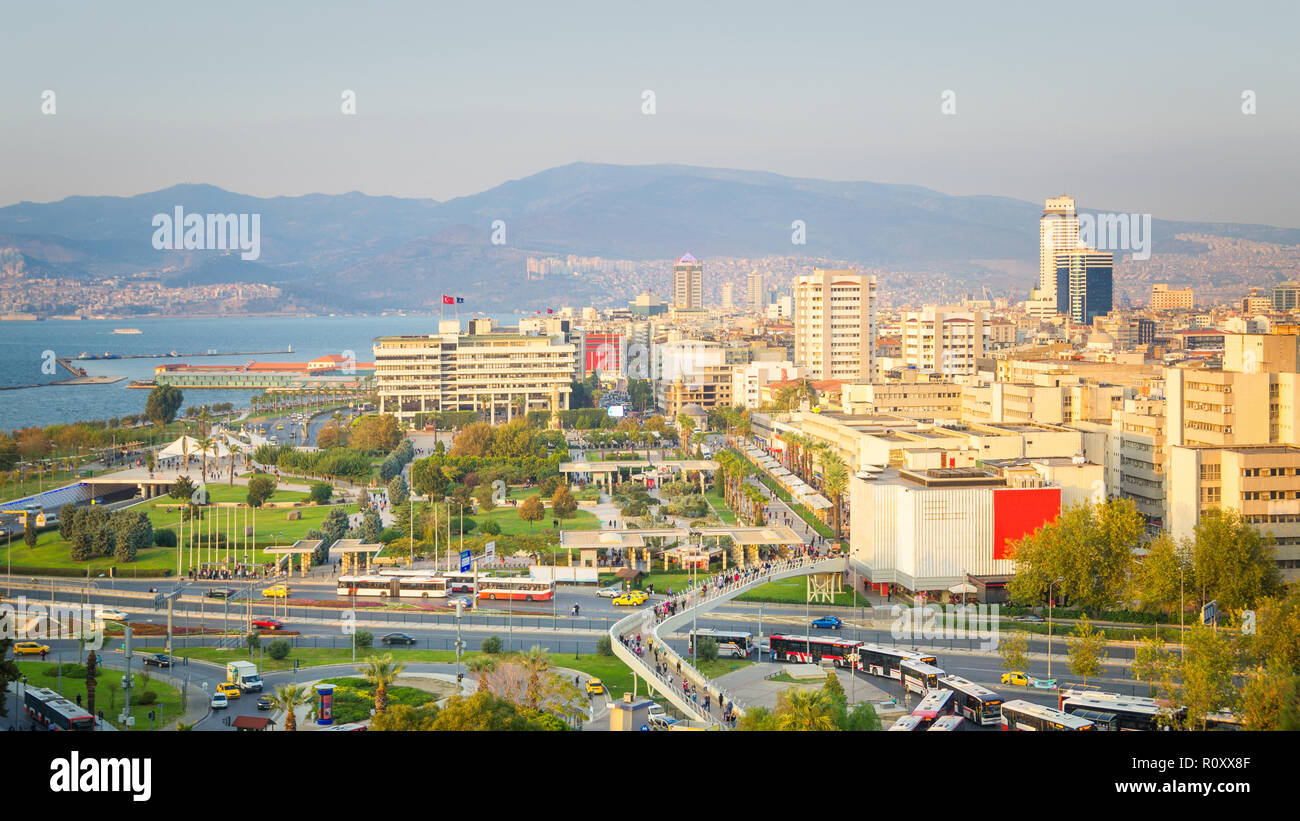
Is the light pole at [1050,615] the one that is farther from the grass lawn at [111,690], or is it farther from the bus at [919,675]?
the grass lawn at [111,690]

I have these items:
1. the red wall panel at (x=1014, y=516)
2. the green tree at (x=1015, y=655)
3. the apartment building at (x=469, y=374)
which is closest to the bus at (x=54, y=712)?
the green tree at (x=1015, y=655)

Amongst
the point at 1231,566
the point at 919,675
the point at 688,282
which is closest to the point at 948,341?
the point at 1231,566

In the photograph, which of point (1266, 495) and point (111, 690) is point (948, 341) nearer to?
point (1266, 495)

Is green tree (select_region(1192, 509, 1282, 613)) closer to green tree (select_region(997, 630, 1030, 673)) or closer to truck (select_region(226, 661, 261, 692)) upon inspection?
green tree (select_region(997, 630, 1030, 673))

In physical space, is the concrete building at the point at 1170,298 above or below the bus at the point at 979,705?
above

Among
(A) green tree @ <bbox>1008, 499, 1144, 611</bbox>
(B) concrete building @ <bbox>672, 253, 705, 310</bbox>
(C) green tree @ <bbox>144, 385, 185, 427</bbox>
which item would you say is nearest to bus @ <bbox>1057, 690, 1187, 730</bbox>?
(A) green tree @ <bbox>1008, 499, 1144, 611</bbox>
